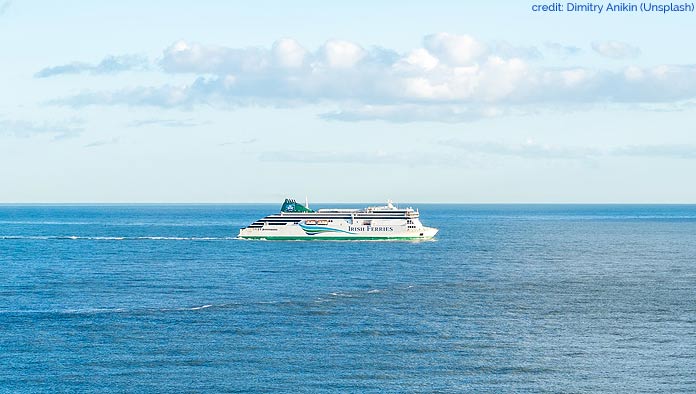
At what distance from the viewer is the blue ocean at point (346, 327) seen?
65250mm

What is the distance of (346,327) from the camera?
3297 inches

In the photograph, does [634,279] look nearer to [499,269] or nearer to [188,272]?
[499,269]

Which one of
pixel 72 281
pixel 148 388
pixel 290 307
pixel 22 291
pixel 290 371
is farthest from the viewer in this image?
pixel 72 281

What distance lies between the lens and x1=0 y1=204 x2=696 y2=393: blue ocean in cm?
6525

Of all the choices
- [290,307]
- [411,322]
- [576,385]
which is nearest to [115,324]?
[290,307]

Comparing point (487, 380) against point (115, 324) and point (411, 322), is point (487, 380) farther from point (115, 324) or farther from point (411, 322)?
A: point (115, 324)

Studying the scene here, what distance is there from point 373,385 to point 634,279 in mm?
71611

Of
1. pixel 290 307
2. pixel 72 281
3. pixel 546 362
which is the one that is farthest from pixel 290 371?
pixel 72 281

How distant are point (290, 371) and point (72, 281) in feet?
204

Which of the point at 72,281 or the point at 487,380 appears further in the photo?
the point at 72,281

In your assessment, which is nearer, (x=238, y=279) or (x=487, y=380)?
(x=487, y=380)

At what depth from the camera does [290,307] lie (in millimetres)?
95688

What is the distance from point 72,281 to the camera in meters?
120

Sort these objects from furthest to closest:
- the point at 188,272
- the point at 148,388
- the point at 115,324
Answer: the point at 188,272 < the point at 115,324 < the point at 148,388
